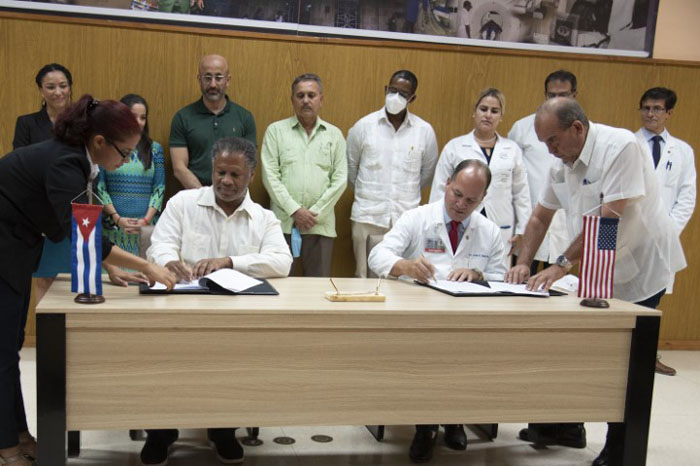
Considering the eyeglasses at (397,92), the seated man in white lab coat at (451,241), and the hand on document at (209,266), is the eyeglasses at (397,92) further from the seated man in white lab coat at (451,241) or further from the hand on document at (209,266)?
the hand on document at (209,266)

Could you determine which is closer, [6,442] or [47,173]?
[47,173]

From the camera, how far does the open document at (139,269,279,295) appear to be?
2430 millimetres

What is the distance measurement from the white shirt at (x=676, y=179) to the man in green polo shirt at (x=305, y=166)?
2.12m

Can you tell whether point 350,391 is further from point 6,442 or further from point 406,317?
point 6,442

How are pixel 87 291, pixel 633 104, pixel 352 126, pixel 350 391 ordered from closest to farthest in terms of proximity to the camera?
pixel 87 291, pixel 350 391, pixel 352 126, pixel 633 104

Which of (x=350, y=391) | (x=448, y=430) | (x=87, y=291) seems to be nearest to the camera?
(x=87, y=291)

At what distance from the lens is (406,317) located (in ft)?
7.77

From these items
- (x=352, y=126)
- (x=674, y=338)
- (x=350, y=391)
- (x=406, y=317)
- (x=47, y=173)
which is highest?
(x=352, y=126)

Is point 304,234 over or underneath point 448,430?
over

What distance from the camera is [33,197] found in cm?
240

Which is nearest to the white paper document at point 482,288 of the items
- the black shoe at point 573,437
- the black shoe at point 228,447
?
the black shoe at point 573,437

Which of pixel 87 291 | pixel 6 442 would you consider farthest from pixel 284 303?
pixel 6 442

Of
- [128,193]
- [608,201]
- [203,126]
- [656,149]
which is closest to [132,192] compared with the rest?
[128,193]

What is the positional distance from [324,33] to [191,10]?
→ 919mm
